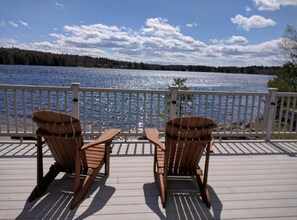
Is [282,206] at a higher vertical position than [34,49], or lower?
lower

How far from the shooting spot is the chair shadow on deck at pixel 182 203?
2.43 m

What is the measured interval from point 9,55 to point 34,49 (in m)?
2.88

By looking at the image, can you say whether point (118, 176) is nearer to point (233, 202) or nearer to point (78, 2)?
point (233, 202)

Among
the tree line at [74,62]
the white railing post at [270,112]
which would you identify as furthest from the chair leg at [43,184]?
the tree line at [74,62]

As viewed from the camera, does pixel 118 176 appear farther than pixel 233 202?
Yes

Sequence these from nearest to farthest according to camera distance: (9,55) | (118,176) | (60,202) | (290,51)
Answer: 1. (60,202)
2. (118,176)
3. (290,51)
4. (9,55)

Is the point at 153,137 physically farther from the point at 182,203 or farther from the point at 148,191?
the point at 182,203

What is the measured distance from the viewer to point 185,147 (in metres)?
2.70

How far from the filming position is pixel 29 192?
8.95ft

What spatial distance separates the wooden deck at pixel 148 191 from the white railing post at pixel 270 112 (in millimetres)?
878

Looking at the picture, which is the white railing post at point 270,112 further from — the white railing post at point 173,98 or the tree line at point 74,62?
the tree line at point 74,62

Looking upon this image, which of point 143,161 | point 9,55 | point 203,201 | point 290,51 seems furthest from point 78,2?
point 9,55

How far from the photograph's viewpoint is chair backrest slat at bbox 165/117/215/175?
8.36 feet

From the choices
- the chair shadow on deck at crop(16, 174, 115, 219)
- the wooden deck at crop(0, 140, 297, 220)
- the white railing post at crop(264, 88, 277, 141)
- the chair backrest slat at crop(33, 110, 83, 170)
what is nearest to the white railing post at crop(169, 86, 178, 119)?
the wooden deck at crop(0, 140, 297, 220)
